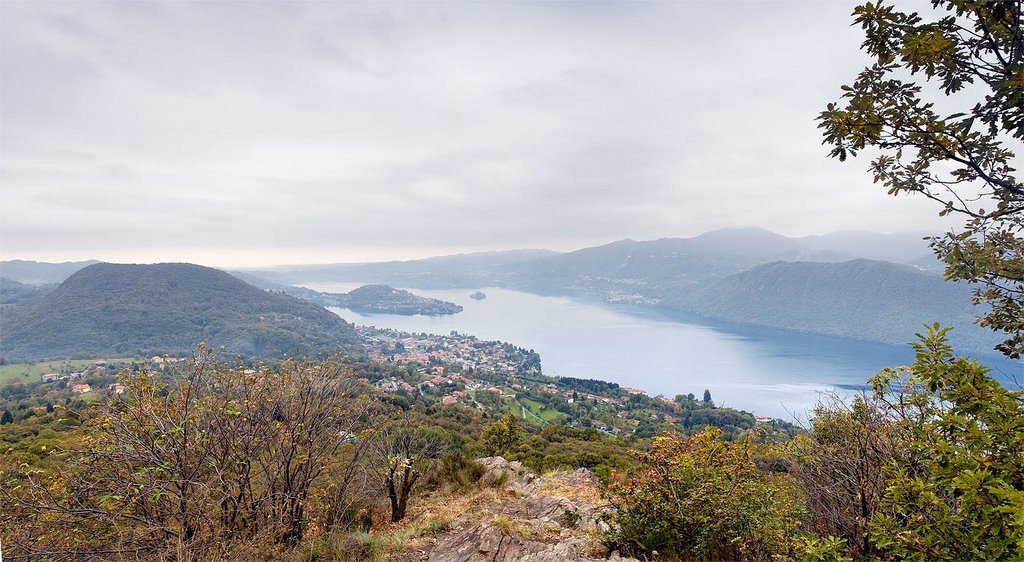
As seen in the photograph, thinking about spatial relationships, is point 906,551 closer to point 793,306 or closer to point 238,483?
point 238,483

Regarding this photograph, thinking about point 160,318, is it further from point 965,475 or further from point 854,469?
point 965,475

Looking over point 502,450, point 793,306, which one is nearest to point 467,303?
point 793,306

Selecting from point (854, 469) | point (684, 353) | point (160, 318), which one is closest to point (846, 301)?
point (684, 353)

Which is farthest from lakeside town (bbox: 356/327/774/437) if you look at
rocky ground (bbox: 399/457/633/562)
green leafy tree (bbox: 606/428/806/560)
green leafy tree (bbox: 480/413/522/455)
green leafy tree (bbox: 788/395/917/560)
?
green leafy tree (bbox: 788/395/917/560)

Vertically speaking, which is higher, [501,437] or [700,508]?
[700,508]

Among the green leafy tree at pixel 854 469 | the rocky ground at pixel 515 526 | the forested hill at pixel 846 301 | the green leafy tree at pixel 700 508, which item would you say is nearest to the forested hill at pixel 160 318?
the rocky ground at pixel 515 526

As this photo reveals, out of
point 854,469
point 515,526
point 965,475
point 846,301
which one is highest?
point 965,475

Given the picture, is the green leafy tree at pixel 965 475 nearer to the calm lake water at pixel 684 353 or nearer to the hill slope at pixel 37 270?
the calm lake water at pixel 684 353
